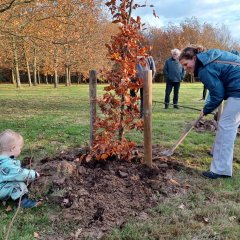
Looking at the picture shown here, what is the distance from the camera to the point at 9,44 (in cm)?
2475

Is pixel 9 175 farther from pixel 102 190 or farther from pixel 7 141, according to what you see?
pixel 102 190

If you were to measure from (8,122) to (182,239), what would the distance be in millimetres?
6894

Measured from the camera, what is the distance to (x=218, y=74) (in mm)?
4258

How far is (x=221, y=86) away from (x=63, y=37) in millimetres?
15092

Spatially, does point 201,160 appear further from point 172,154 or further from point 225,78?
point 225,78

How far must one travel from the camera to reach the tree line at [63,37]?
42.5 ft

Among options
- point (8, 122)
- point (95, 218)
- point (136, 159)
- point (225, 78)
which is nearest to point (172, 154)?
point (136, 159)

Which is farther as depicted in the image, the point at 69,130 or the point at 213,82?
the point at 69,130

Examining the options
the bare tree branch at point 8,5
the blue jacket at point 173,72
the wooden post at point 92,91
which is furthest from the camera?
the bare tree branch at point 8,5

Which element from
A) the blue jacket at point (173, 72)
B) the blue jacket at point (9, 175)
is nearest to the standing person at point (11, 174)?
the blue jacket at point (9, 175)

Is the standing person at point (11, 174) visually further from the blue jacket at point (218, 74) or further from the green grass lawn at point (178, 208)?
the blue jacket at point (218, 74)

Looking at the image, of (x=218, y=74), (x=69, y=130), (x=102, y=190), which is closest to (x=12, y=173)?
(x=102, y=190)

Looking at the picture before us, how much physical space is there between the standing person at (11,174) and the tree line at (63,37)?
173 cm

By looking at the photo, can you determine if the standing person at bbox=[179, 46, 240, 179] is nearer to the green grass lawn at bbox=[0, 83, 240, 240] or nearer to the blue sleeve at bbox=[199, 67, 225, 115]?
the blue sleeve at bbox=[199, 67, 225, 115]
